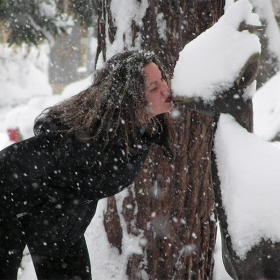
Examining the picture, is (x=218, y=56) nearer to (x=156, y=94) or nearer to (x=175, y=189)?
(x=156, y=94)

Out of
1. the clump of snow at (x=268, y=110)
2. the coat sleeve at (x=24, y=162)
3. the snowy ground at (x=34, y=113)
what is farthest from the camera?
the clump of snow at (x=268, y=110)

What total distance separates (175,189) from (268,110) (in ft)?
10.7

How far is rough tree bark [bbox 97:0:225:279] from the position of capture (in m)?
2.61

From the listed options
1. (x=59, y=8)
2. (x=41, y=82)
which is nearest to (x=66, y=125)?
(x=59, y=8)

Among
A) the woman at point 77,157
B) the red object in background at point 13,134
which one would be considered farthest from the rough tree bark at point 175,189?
the red object in background at point 13,134

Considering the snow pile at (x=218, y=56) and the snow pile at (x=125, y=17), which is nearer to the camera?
the snow pile at (x=218, y=56)

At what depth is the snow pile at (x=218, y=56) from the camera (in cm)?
161

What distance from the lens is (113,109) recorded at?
2.15m

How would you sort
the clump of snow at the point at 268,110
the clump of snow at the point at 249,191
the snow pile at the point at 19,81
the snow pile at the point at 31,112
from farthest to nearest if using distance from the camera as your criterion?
the snow pile at the point at 19,81
the snow pile at the point at 31,112
the clump of snow at the point at 268,110
the clump of snow at the point at 249,191

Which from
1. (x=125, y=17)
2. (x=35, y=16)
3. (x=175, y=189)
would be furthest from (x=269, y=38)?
(x=175, y=189)

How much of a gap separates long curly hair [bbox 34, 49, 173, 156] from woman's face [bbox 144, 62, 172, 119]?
0.03 metres

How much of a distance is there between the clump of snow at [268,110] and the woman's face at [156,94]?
3.23 m

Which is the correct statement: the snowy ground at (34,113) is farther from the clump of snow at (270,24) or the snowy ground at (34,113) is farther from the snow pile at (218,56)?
the clump of snow at (270,24)

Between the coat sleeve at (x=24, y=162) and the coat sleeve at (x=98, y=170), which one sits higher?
the coat sleeve at (x=24, y=162)
